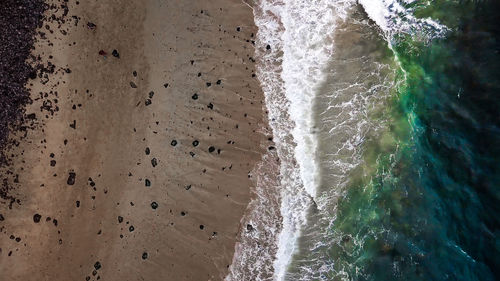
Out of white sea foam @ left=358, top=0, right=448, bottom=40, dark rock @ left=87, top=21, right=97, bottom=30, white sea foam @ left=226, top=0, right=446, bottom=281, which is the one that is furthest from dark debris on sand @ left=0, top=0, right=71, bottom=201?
white sea foam @ left=358, top=0, right=448, bottom=40

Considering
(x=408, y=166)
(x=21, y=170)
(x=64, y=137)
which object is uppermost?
(x=408, y=166)

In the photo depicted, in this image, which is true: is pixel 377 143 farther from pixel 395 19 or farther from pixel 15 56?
pixel 15 56

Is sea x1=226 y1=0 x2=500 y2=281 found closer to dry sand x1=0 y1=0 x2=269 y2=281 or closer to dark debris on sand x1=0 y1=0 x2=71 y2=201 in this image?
dry sand x1=0 y1=0 x2=269 y2=281

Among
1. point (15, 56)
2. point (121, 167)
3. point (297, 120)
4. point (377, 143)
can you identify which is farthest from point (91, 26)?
point (377, 143)

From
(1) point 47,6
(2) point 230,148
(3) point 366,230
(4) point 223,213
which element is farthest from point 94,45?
(3) point 366,230

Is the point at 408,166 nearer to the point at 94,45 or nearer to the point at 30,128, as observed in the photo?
the point at 94,45

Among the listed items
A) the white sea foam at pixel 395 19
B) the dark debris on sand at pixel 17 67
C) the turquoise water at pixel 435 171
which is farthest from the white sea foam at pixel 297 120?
the dark debris on sand at pixel 17 67
